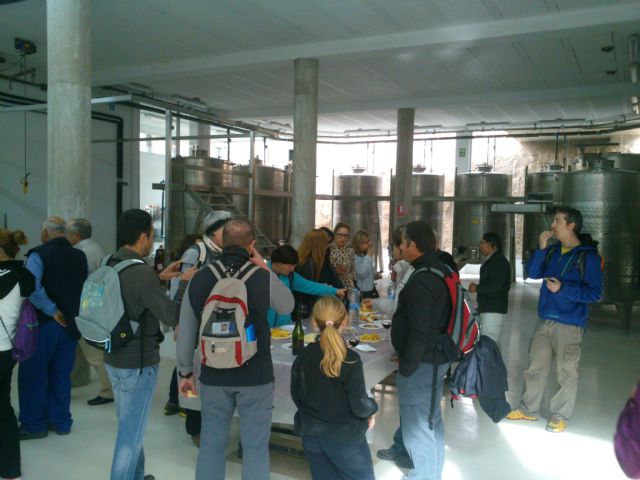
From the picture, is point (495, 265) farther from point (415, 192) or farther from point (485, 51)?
point (415, 192)

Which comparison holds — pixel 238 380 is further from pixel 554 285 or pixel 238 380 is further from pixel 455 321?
pixel 554 285

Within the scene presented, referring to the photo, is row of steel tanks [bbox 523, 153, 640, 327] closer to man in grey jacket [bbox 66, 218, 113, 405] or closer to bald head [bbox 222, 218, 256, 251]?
man in grey jacket [bbox 66, 218, 113, 405]

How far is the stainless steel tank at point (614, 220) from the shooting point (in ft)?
29.7

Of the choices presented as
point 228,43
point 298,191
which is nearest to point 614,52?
point 298,191

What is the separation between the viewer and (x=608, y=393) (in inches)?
227

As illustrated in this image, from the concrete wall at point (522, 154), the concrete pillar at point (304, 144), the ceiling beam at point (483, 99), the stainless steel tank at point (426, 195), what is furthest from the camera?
the concrete wall at point (522, 154)

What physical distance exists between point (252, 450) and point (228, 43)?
7.83 metres

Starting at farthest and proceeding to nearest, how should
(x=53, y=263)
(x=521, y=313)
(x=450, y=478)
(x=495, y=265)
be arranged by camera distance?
(x=521, y=313) → (x=495, y=265) → (x=53, y=263) → (x=450, y=478)

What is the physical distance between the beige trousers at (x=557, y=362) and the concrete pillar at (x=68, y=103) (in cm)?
461

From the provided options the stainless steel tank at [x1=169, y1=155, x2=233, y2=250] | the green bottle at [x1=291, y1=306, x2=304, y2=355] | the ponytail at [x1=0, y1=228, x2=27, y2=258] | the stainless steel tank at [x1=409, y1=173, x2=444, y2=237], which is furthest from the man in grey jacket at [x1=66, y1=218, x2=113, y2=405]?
the stainless steel tank at [x1=409, y1=173, x2=444, y2=237]

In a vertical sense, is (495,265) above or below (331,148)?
below

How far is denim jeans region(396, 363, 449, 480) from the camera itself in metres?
3.36

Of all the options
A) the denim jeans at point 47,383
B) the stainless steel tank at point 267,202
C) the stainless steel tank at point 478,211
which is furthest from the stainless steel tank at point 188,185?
the stainless steel tank at point 478,211

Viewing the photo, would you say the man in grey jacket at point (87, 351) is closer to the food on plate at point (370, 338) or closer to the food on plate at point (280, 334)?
the food on plate at point (280, 334)
